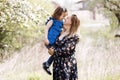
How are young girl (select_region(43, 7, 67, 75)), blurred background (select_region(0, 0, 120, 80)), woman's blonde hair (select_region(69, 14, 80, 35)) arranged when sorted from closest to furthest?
1. woman's blonde hair (select_region(69, 14, 80, 35))
2. young girl (select_region(43, 7, 67, 75))
3. blurred background (select_region(0, 0, 120, 80))

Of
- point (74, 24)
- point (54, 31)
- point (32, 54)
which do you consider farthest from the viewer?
point (32, 54)

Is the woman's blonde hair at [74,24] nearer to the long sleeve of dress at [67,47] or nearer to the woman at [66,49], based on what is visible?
the woman at [66,49]

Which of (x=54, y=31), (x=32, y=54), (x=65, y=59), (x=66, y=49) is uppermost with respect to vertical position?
(x=32, y=54)

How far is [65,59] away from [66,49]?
8.8 inches

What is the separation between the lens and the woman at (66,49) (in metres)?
6.77

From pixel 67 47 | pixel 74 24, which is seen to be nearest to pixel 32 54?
pixel 67 47

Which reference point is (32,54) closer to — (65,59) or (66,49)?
(65,59)

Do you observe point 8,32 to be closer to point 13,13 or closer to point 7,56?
point 7,56

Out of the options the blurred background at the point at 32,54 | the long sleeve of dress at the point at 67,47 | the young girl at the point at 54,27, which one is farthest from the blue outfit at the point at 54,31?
the blurred background at the point at 32,54

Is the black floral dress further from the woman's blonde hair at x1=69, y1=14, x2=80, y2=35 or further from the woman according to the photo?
the woman's blonde hair at x1=69, y1=14, x2=80, y2=35

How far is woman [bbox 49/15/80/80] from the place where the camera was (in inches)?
266

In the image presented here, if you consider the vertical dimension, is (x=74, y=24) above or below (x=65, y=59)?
above

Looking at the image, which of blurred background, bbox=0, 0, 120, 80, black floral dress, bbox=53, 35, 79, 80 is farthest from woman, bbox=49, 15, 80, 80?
blurred background, bbox=0, 0, 120, 80

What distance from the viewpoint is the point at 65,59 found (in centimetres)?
691
